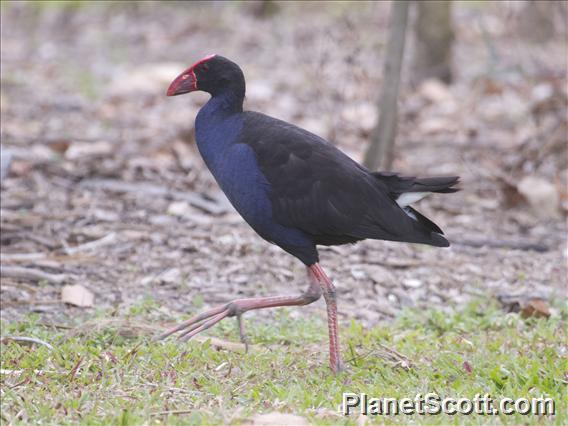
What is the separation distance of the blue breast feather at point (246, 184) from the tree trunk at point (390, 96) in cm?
276

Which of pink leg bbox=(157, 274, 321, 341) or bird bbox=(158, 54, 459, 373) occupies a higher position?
bird bbox=(158, 54, 459, 373)

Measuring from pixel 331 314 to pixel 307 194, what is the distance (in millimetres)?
633

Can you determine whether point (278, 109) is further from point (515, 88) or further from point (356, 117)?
point (515, 88)

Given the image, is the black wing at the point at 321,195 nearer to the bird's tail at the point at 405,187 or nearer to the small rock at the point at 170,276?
the bird's tail at the point at 405,187

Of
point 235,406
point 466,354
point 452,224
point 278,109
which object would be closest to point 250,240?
point 452,224

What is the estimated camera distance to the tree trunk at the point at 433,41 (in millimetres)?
11297

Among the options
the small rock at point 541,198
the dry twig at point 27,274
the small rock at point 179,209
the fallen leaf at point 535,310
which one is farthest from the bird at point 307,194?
the small rock at point 541,198

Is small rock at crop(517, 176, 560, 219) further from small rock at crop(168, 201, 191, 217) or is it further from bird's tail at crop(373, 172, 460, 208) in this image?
bird's tail at crop(373, 172, 460, 208)

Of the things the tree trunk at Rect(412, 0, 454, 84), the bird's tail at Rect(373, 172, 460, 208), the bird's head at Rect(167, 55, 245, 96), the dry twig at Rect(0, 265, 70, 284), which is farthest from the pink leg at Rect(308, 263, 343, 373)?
the tree trunk at Rect(412, 0, 454, 84)

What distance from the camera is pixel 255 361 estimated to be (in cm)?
490

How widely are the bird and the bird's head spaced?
27 cm

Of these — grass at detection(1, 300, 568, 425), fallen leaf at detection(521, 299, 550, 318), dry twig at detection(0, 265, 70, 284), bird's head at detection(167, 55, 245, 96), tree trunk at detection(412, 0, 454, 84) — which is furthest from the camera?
tree trunk at detection(412, 0, 454, 84)

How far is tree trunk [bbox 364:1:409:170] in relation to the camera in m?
7.36

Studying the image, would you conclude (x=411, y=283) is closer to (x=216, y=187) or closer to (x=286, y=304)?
(x=286, y=304)
